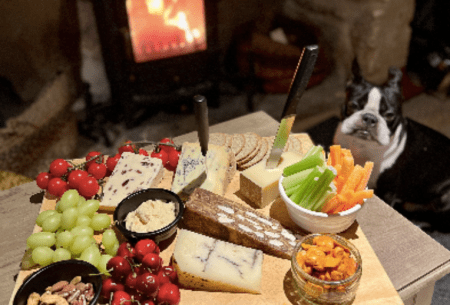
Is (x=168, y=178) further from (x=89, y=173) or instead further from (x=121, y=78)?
(x=121, y=78)

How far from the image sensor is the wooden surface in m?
1.46

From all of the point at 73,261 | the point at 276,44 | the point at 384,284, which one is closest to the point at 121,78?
the point at 276,44

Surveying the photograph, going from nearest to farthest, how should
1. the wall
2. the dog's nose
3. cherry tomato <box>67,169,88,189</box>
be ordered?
cherry tomato <box>67,169,88,189</box> → the dog's nose → the wall

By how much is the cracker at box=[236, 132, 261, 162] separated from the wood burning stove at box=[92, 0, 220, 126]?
1.78m

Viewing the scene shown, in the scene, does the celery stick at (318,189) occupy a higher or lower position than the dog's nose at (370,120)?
higher

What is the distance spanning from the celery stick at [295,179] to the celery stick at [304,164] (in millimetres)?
21

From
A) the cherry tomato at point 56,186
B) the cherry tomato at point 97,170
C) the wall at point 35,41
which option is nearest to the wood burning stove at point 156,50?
the wall at point 35,41

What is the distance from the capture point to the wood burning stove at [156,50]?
10.3ft

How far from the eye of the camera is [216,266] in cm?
128

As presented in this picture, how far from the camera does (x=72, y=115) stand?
3615mm

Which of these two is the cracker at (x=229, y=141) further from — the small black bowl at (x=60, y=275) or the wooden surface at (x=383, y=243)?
the small black bowl at (x=60, y=275)

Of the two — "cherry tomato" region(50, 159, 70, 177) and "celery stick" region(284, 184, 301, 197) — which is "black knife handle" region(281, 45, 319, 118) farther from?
"cherry tomato" region(50, 159, 70, 177)

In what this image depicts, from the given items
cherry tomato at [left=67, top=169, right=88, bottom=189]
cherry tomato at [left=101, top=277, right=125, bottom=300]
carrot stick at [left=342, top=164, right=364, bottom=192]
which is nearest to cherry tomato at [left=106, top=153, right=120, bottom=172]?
cherry tomato at [left=67, top=169, right=88, bottom=189]

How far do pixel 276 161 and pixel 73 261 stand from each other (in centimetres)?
94
